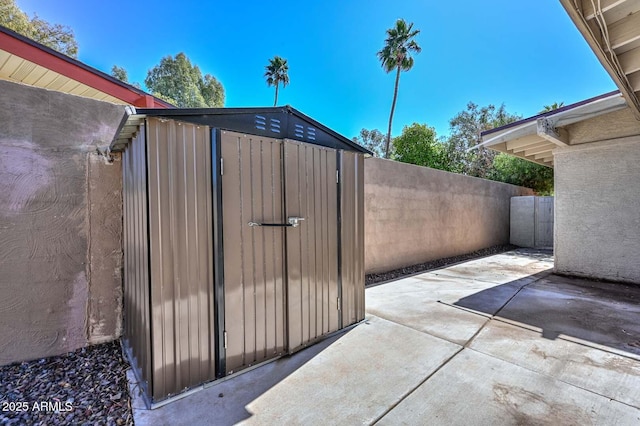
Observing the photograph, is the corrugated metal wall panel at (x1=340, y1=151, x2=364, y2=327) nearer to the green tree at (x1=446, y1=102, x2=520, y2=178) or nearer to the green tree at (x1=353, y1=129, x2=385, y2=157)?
the green tree at (x1=446, y1=102, x2=520, y2=178)

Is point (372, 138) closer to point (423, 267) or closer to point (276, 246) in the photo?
point (423, 267)

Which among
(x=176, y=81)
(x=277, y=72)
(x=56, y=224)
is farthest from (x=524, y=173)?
(x=176, y=81)

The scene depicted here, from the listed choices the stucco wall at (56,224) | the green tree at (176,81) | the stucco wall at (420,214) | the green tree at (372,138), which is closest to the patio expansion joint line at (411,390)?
the stucco wall at (56,224)

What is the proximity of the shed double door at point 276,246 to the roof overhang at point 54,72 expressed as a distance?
3.89 metres

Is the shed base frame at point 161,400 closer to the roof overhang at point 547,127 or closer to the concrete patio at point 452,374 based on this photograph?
the concrete patio at point 452,374

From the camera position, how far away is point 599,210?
495 centimetres

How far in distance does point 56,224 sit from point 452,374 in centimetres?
343

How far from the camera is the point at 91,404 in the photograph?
174 cm

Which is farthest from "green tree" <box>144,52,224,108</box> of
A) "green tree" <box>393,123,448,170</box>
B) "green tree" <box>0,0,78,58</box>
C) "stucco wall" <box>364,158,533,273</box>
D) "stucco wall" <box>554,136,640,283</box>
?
"stucco wall" <box>554,136,640,283</box>

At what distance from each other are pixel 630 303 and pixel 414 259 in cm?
325

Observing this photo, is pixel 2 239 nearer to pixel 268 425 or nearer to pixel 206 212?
pixel 206 212

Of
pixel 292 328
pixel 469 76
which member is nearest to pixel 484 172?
pixel 469 76

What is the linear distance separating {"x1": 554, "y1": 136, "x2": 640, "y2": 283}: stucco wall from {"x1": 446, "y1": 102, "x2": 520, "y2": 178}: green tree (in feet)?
35.8

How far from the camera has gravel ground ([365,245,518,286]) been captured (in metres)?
5.15
